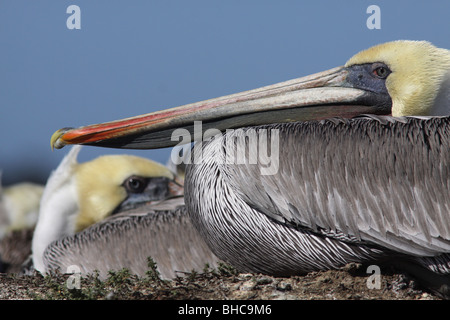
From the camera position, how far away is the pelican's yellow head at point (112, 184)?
7.09 metres

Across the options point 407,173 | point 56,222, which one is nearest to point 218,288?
point 407,173

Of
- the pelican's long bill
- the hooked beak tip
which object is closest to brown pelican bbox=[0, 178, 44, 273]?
the hooked beak tip

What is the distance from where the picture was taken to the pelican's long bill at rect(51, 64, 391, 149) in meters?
4.98

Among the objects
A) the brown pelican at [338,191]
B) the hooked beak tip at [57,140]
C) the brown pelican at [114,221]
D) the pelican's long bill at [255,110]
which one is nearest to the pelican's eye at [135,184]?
the brown pelican at [114,221]

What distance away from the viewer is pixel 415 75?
486cm

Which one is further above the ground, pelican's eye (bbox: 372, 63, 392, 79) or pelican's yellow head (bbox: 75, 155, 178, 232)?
pelican's eye (bbox: 372, 63, 392, 79)

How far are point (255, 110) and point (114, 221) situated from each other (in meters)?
1.85

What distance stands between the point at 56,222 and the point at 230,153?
3040mm

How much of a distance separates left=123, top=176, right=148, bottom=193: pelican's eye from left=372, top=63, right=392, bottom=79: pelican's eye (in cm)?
288

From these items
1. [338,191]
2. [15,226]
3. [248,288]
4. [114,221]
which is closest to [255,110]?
[338,191]

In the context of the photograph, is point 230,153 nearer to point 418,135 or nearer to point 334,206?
point 334,206

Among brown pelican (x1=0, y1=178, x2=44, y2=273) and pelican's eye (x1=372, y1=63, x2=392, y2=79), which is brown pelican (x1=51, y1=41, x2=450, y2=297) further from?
brown pelican (x1=0, y1=178, x2=44, y2=273)

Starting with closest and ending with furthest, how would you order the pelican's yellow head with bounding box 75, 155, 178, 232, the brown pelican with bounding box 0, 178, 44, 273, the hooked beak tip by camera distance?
the hooked beak tip < the pelican's yellow head with bounding box 75, 155, 178, 232 < the brown pelican with bounding box 0, 178, 44, 273

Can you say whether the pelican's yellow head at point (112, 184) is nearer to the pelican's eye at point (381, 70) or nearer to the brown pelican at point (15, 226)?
the brown pelican at point (15, 226)
